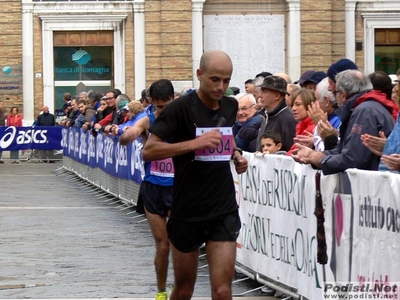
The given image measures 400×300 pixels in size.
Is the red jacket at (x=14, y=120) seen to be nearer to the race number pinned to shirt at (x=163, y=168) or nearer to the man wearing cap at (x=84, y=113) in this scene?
the man wearing cap at (x=84, y=113)

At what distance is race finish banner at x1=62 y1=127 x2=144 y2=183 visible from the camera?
16.8 metres

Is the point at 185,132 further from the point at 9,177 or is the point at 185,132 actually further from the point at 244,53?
the point at 244,53

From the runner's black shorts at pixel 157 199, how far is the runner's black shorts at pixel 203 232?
2.36 m

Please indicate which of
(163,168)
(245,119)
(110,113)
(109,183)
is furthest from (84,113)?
(163,168)

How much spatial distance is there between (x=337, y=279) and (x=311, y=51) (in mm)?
30568

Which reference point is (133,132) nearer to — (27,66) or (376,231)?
(376,231)

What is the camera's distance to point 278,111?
10.9 metres

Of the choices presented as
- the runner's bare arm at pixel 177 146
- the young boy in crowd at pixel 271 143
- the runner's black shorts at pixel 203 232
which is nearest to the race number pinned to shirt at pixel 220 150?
the runner's bare arm at pixel 177 146

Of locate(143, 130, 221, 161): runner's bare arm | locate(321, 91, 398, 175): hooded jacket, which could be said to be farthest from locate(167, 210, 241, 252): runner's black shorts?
locate(321, 91, 398, 175): hooded jacket

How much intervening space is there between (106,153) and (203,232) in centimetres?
1335

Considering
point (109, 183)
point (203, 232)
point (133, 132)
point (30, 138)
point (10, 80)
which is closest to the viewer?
point (203, 232)

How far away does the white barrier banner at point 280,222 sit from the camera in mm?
8430

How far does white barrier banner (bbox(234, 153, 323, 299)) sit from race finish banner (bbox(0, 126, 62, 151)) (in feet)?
73.9

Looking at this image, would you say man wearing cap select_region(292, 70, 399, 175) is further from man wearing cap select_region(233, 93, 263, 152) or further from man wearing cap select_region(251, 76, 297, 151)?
→ man wearing cap select_region(233, 93, 263, 152)
